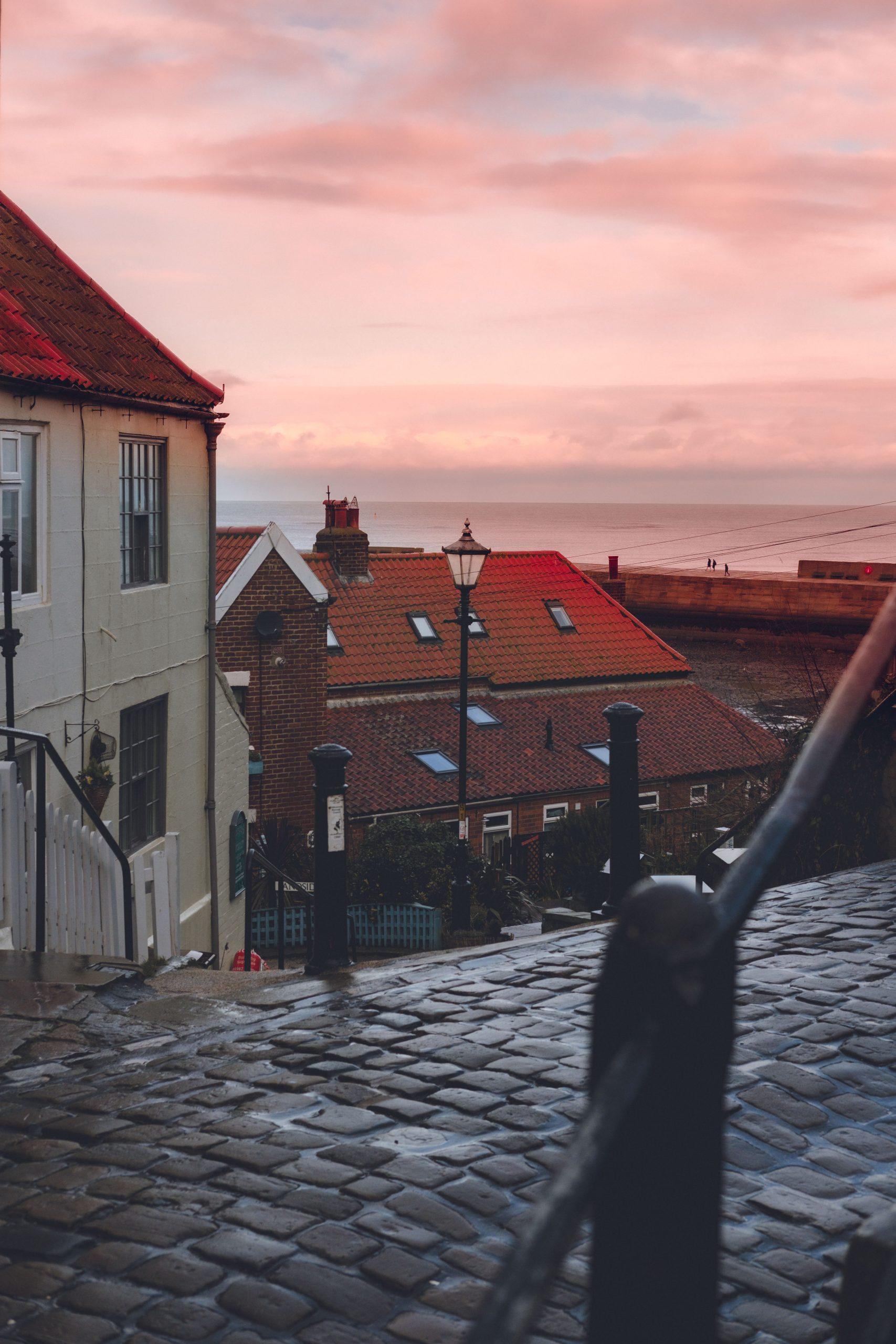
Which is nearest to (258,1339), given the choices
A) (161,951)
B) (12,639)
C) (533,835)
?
(161,951)

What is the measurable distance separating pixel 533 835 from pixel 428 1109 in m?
25.1

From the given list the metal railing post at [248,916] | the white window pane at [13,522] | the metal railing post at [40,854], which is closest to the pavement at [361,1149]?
the metal railing post at [40,854]

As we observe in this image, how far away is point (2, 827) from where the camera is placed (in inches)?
312

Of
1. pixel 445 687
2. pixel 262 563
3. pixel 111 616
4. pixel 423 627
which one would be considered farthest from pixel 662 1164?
pixel 423 627

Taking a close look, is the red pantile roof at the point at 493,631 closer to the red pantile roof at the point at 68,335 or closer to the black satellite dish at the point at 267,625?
the black satellite dish at the point at 267,625

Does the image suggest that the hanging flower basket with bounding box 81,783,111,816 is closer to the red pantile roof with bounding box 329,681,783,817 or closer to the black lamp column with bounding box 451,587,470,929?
the black lamp column with bounding box 451,587,470,929

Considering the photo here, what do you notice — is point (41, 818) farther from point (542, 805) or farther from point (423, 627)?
point (423, 627)

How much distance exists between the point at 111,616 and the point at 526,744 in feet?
62.4

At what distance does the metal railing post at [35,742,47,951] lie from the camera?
798 centimetres

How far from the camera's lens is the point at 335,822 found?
9562mm

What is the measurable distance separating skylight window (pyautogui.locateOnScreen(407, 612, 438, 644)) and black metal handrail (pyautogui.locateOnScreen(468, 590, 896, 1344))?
31306 millimetres

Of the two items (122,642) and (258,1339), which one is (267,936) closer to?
(122,642)

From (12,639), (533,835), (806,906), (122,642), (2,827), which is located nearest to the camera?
(2,827)

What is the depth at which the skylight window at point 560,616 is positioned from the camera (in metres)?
36.4
